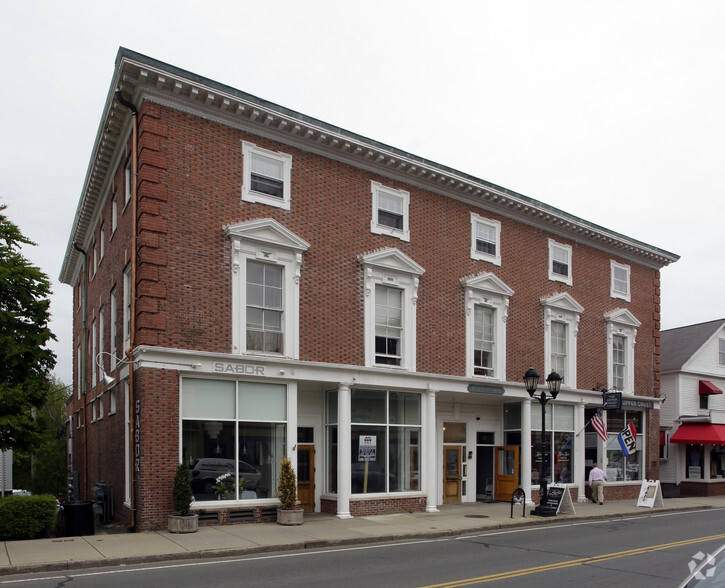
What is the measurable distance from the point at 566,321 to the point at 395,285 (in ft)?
30.2

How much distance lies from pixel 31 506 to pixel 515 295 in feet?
55.6

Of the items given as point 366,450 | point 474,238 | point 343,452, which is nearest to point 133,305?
point 343,452

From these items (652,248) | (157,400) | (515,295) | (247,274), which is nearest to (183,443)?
(157,400)

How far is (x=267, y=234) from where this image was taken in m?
18.9

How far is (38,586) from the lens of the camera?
35.3 feet

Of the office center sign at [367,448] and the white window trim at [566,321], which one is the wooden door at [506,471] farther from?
the office center sign at [367,448]

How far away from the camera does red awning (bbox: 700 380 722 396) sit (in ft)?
116

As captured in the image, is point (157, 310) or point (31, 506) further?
point (157, 310)

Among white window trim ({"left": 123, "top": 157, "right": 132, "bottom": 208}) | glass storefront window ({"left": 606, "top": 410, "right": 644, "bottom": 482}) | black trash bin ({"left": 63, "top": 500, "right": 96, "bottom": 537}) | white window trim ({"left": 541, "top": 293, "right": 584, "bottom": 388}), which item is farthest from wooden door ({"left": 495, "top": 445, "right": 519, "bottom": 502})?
white window trim ({"left": 123, "top": 157, "right": 132, "bottom": 208})

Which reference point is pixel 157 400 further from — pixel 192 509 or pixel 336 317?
pixel 336 317

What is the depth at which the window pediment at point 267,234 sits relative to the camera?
18234 mm

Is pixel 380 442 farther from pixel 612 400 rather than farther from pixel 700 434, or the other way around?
pixel 700 434

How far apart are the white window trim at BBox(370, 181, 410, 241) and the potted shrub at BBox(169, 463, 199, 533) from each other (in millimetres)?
9150

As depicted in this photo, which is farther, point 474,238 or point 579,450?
point 579,450
